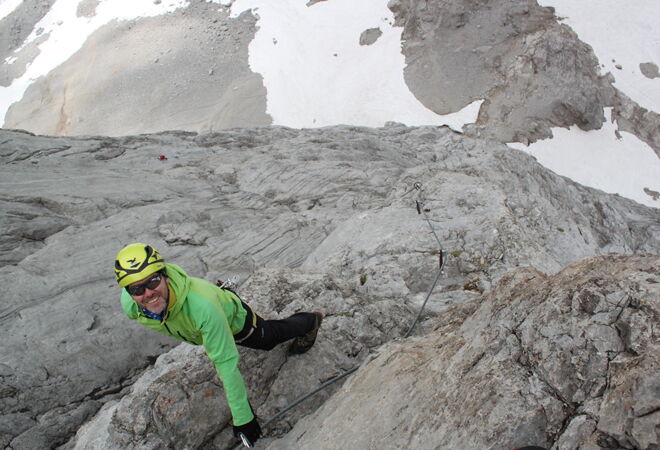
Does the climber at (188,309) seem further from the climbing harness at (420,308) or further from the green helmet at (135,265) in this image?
the climbing harness at (420,308)

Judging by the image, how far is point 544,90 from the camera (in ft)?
118

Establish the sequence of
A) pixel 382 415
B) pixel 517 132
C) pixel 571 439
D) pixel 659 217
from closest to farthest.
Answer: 1. pixel 571 439
2. pixel 382 415
3. pixel 659 217
4. pixel 517 132

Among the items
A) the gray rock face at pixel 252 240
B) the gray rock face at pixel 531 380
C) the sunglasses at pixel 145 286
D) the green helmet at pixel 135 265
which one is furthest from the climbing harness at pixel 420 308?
the green helmet at pixel 135 265

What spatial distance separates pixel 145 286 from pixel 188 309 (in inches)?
23.4

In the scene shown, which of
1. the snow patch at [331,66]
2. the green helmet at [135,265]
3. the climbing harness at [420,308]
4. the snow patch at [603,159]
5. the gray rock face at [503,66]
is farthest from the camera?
the snow patch at [331,66]

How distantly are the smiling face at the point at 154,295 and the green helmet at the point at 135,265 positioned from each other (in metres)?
0.06

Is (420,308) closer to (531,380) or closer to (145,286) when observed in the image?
(531,380)

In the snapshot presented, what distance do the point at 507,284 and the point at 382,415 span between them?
2856mm

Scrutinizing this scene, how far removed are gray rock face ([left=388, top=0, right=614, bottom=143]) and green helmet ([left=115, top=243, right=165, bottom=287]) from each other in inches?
1378

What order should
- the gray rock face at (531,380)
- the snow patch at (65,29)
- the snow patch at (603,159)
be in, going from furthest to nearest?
the snow patch at (65,29), the snow patch at (603,159), the gray rock face at (531,380)

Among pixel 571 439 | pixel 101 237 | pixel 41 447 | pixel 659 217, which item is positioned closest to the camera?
pixel 571 439

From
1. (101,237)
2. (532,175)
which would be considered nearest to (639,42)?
(532,175)

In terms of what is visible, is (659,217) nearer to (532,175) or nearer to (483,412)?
(532,175)

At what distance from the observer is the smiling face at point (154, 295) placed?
182 inches
